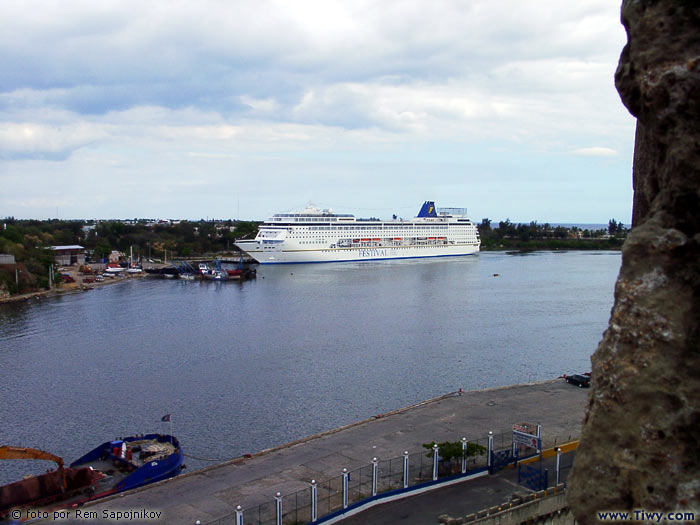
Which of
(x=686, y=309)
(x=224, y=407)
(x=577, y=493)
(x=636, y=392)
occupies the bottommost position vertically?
(x=224, y=407)

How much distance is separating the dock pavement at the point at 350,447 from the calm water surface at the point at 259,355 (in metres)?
2.11

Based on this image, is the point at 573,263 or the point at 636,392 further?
the point at 573,263

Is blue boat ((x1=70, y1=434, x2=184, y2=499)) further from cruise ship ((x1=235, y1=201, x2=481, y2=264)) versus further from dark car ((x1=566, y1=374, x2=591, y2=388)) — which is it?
cruise ship ((x1=235, y1=201, x2=481, y2=264))

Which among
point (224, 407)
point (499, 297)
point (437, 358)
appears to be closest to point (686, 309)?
point (224, 407)

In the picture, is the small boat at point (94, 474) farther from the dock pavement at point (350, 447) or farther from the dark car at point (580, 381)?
the dark car at point (580, 381)

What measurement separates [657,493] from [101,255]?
73052 millimetres

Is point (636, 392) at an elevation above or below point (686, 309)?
below

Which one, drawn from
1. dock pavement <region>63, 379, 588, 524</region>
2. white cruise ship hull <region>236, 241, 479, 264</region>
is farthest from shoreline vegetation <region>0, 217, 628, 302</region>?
dock pavement <region>63, 379, 588, 524</region>

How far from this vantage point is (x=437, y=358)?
22.9 metres

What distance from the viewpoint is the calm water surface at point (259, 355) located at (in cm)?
1608

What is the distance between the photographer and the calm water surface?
16.1 meters

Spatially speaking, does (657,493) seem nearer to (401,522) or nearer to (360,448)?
(401,522)

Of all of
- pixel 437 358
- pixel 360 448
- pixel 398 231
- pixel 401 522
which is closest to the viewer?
pixel 401 522

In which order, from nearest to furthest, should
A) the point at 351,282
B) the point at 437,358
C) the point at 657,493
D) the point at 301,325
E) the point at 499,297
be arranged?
the point at 657,493, the point at 437,358, the point at 301,325, the point at 499,297, the point at 351,282
